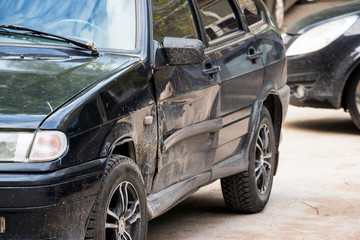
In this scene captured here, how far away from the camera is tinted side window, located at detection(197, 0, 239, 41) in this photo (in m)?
5.86

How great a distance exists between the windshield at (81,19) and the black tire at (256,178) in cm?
189

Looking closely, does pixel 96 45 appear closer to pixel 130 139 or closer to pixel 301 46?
pixel 130 139

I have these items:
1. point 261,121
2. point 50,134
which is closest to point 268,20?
point 261,121

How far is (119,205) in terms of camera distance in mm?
4262

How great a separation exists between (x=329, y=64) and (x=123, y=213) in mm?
6279

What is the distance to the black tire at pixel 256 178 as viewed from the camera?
638 cm

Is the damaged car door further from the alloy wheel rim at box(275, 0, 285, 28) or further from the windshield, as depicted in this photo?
the alloy wheel rim at box(275, 0, 285, 28)

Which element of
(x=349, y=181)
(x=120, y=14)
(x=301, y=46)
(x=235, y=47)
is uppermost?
(x=120, y=14)

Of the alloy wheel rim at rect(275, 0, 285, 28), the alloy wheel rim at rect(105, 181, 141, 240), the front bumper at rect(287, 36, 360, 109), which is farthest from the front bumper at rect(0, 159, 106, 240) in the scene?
the alloy wheel rim at rect(275, 0, 285, 28)

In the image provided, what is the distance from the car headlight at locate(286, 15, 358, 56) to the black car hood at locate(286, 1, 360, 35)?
0.13m

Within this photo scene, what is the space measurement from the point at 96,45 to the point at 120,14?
26 cm

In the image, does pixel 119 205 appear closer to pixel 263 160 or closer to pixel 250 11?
pixel 263 160

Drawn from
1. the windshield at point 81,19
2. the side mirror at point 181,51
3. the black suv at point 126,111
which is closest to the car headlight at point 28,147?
the black suv at point 126,111

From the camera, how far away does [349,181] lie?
301 inches
